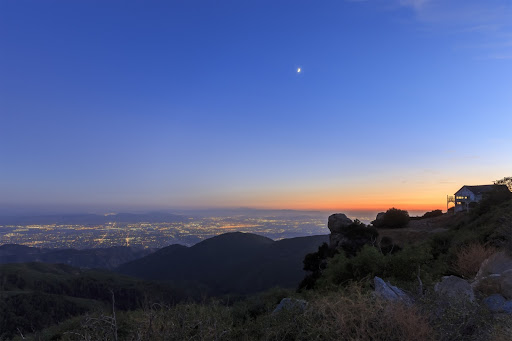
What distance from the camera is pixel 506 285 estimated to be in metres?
8.04

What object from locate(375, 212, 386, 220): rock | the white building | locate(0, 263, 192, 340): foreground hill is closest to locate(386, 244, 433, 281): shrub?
locate(375, 212, 386, 220): rock

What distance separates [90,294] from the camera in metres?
121

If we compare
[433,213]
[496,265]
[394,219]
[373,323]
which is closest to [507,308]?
[373,323]

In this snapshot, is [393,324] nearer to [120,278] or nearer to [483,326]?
[483,326]

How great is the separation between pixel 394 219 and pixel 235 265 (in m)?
128

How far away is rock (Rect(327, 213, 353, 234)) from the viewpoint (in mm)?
39753

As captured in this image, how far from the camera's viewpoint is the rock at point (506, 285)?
788 cm

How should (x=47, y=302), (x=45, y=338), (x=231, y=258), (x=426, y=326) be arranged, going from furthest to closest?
(x=231, y=258), (x=47, y=302), (x=45, y=338), (x=426, y=326)

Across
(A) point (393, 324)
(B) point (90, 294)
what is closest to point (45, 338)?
(A) point (393, 324)

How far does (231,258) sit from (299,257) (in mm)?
57299

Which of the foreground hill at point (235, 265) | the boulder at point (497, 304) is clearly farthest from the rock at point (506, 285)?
the foreground hill at point (235, 265)

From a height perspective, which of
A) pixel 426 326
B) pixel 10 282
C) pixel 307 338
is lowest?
pixel 10 282

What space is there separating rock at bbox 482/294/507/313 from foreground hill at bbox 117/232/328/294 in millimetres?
93867

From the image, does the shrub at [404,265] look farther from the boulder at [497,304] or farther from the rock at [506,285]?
the boulder at [497,304]
